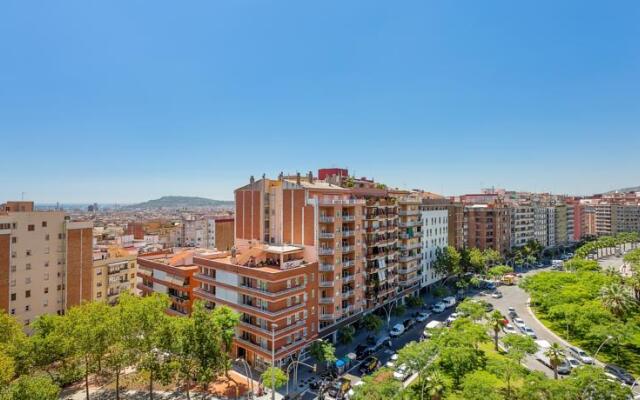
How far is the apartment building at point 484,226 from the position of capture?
120 m

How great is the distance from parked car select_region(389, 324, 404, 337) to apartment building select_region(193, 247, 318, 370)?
12.6 m

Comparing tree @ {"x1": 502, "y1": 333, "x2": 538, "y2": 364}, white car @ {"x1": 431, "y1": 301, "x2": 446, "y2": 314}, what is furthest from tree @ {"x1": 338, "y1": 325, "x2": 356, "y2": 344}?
white car @ {"x1": 431, "y1": 301, "x2": 446, "y2": 314}

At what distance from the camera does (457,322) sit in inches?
2144

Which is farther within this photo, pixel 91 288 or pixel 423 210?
pixel 423 210

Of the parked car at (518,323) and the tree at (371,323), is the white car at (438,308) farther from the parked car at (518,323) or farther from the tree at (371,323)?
the tree at (371,323)

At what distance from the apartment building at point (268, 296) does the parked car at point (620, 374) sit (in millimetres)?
37964

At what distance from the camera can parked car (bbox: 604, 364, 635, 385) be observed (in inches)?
1843

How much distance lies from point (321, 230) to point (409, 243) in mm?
32127

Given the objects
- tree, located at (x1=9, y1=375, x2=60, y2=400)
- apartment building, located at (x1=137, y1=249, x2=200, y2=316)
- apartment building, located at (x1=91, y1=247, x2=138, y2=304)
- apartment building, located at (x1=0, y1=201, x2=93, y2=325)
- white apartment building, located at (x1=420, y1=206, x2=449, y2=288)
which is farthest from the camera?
white apartment building, located at (x1=420, y1=206, x2=449, y2=288)

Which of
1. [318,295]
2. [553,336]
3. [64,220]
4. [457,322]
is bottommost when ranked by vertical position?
[553,336]

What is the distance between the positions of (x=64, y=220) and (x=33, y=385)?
45651 mm

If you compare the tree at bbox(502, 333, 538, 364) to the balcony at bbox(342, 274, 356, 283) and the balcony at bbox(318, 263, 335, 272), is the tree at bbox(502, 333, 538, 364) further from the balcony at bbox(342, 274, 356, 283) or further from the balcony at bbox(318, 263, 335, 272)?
the balcony at bbox(318, 263, 335, 272)

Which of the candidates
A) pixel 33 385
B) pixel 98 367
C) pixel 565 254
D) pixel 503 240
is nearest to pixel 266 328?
pixel 98 367

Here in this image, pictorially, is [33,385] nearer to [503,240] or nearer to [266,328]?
[266,328]
